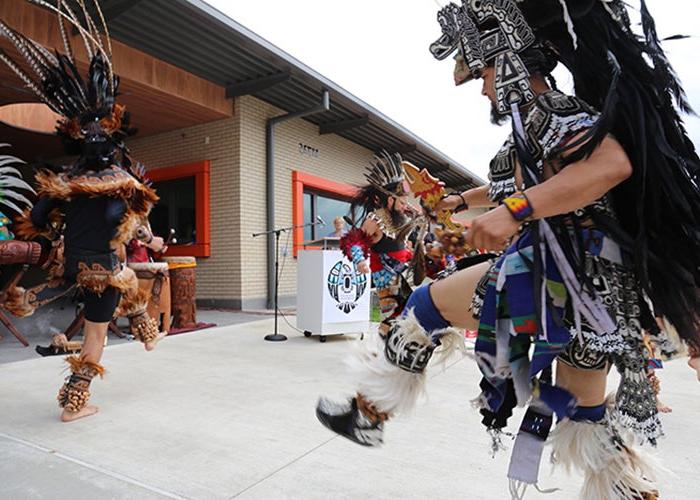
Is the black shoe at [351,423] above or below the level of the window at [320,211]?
below

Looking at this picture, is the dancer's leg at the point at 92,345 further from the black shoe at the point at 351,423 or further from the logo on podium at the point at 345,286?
the logo on podium at the point at 345,286

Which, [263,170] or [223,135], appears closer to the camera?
[223,135]

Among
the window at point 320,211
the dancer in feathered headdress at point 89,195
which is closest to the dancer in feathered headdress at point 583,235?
the dancer in feathered headdress at point 89,195

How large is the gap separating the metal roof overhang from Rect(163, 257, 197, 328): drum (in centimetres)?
299

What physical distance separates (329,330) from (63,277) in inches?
117

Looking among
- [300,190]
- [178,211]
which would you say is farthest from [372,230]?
[178,211]

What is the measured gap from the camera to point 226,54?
22.7ft

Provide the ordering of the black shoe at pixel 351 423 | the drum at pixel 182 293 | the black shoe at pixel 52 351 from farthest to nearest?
the drum at pixel 182 293 → the black shoe at pixel 52 351 → the black shoe at pixel 351 423

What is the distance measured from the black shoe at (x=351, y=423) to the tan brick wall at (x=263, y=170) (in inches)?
259

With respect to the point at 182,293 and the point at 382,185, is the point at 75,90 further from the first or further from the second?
the point at 182,293

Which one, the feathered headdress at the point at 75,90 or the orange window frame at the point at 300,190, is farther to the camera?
the orange window frame at the point at 300,190

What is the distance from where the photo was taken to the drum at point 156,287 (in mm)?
5379

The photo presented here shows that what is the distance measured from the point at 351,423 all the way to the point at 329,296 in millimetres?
3937

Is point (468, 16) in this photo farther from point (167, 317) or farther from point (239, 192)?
point (239, 192)
